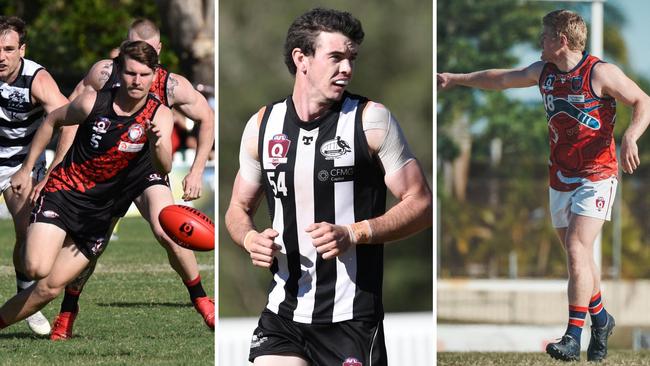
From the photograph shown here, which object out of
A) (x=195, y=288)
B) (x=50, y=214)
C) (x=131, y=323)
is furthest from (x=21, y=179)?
(x=195, y=288)

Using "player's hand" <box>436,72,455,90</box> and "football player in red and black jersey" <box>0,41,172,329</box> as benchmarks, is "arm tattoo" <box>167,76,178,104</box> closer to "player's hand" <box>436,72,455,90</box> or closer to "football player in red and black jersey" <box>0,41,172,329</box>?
"football player in red and black jersey" <box>0,41,172,329</box>

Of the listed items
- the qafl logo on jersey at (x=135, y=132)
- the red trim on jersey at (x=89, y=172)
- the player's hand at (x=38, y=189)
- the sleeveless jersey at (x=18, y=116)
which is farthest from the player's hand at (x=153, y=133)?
the sleeveless jersey at (x=18, y=116)

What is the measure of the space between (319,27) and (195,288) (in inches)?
102

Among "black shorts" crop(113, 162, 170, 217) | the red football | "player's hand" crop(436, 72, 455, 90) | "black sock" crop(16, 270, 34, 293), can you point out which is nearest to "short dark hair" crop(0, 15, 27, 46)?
"black shorts" crop(113, 162, 170, 217)

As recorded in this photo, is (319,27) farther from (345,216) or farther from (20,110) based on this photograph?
(20,110)

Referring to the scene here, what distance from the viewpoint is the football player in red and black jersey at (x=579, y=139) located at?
7078mm

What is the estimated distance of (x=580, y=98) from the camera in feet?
23.2

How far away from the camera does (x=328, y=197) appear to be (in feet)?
17.2

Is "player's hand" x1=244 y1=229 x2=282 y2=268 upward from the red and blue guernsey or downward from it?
downward

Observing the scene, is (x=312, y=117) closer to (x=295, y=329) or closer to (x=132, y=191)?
(x=295, y=329)

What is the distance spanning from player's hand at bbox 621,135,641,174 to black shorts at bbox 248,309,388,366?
7.02 ft

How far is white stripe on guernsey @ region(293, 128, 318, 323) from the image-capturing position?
5.21 meters

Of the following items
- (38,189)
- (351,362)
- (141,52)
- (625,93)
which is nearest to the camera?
(351,362)

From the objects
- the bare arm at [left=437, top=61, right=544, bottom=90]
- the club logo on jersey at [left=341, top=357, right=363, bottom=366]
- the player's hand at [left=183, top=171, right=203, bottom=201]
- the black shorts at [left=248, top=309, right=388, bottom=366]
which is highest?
the bare arm at [left=437, top=61, right=544, bottom=90]
